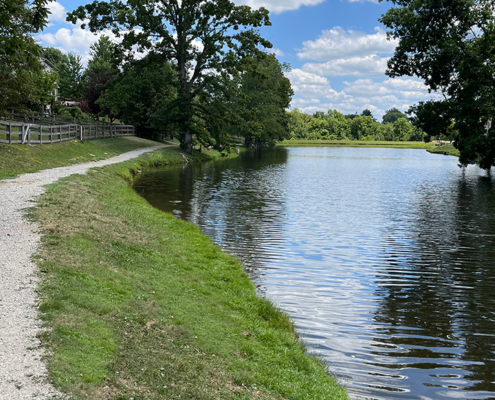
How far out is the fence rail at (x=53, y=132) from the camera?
2781 centimetres

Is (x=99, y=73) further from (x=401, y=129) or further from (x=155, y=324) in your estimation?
(x=401, y=129)

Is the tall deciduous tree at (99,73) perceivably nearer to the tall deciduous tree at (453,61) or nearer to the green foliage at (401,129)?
the tall deciduous tree at (453,61)

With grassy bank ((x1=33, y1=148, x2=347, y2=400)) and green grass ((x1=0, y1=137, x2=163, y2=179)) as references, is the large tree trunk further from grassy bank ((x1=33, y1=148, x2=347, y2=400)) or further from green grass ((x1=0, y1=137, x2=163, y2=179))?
grassy bank ((x1=33, y1=148, x2=347, y2=400))

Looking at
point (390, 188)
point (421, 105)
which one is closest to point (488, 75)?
point (421, 105)

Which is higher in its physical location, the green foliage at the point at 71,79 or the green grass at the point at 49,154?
the green foliage at the point at 71,79

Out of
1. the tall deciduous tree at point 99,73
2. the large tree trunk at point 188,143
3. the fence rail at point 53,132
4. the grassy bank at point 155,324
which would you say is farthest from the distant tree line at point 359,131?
the grassy bank at point 155,324

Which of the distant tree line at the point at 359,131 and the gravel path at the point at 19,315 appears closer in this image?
the gravel path at the point at 19,315

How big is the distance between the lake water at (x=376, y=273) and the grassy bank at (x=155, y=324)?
90cm

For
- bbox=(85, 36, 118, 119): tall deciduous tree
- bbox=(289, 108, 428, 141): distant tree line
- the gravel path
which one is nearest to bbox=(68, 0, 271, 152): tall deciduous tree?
bbox=(85, 36, 118, 119): tall deciduous tree

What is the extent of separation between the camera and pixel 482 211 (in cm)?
2311

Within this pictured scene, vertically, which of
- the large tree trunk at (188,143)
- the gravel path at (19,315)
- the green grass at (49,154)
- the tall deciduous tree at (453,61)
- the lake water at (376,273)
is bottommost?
the lake water at (376,273)

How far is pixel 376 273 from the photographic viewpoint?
41.5 ft

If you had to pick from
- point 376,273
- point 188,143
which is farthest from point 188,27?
point 376,273

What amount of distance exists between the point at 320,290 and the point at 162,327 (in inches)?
197
